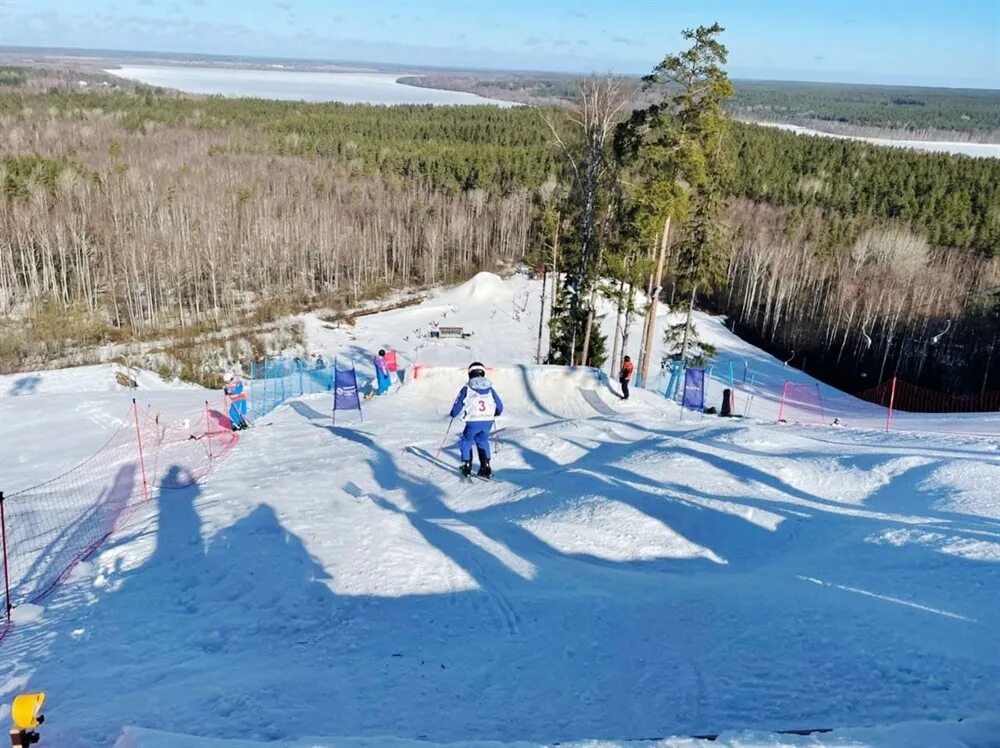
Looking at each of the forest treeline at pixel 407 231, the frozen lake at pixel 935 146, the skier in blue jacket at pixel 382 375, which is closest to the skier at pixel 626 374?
the skier in blue jacket at pixel 382 375

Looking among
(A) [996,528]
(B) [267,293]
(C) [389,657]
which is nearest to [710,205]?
(A) [996,528]

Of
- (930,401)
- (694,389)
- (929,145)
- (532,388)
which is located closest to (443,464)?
(532,388)

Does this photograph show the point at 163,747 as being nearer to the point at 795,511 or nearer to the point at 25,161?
the point at 795,511

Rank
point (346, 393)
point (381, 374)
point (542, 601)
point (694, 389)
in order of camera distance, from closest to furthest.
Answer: point (542, 601) → point (346, 393) → point (381, 374) → point (694, 389)

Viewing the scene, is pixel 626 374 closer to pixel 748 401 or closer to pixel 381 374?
pixel 381 374

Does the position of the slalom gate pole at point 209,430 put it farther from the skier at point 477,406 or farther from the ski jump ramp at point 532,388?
the skier at point 477,406

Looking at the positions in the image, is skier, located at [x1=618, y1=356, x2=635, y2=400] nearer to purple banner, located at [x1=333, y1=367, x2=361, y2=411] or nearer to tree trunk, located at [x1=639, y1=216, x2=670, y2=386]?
tree trunk, located at [x1=639, y1=216, x2=670, y2=386]
